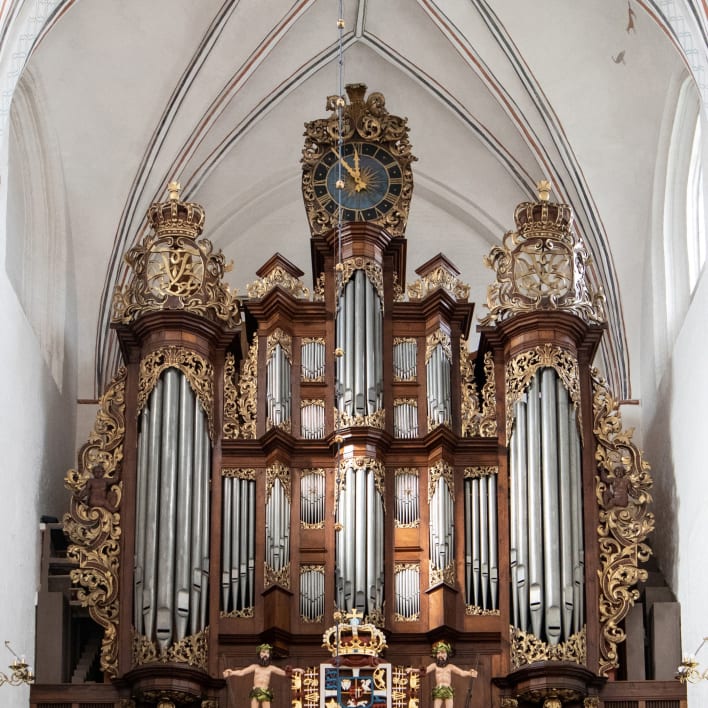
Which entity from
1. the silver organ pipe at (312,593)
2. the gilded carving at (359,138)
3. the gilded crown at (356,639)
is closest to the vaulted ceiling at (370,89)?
the gilded carving at (359,138)

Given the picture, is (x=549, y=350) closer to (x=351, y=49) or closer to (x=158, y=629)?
(x=158, y=629)

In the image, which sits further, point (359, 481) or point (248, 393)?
point (248, 393)

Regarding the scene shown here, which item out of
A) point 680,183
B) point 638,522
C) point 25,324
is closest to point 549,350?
point 638,522

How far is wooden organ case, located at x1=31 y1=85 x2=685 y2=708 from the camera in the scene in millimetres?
20125

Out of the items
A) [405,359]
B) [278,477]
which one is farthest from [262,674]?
[405,359]

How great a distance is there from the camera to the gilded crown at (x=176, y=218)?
2197 cm

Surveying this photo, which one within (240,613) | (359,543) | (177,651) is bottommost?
(177,651)

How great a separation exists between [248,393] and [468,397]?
216 cm

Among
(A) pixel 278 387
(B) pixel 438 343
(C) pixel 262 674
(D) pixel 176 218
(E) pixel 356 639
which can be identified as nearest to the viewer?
(E) pixel 356 639

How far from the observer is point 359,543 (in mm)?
20438

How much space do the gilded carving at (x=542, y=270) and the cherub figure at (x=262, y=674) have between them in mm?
4130

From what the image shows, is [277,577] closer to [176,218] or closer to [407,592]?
[407,592]

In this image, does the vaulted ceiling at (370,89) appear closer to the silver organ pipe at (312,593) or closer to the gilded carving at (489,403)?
the gilded carving at (489,403)

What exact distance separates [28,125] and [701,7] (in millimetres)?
Result: 7534
